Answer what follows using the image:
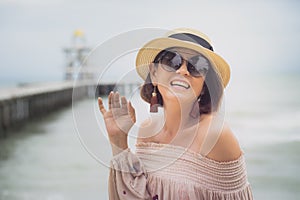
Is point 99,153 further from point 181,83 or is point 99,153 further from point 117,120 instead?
point 181,83

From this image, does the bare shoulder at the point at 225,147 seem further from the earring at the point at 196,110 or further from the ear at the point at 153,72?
the ear at the point at 153,72

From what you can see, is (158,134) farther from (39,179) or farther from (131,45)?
(39,179)

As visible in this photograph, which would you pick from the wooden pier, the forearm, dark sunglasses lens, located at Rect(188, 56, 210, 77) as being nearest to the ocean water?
the forearm

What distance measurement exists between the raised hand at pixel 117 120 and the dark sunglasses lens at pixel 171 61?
117 millimetres

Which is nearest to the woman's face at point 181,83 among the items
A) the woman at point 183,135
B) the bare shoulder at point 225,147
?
the woman at point 183,135

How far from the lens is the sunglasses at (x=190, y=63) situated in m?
1.14

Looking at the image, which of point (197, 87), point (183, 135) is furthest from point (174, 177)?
point (197, 87)

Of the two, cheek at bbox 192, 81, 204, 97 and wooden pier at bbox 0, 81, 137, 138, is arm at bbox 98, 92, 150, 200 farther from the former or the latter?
wooden pier at bbox 0, 81, 137, 138

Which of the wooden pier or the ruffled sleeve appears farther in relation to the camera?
the wooden pier

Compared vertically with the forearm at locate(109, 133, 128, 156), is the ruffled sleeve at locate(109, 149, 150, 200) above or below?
below

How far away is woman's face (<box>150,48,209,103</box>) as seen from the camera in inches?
44.9

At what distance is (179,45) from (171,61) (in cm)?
4

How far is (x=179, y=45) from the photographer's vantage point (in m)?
1.14

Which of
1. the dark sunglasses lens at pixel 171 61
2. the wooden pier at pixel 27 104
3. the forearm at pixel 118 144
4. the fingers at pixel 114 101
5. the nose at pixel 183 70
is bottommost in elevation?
the wooden pier at pixel 27 104
